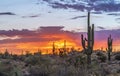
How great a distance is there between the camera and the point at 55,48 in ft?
220

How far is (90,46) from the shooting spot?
128 ft

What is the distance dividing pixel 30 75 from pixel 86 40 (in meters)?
11.3

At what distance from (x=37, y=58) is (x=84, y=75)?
21908mm

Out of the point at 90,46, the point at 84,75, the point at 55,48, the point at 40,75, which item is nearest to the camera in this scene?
the point at 84,75

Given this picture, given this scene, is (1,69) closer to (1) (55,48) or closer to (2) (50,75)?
(2) (50,75)

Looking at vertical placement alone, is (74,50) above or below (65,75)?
below

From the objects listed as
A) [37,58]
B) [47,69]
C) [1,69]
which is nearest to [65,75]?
[47,69]

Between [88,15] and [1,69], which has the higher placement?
[88,15]

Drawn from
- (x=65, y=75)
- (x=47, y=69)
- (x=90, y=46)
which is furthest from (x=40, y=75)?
(x=90, y=46)

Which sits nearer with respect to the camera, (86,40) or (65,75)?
(65,75)

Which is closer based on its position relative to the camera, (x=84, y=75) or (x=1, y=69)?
(x=84, y=75)

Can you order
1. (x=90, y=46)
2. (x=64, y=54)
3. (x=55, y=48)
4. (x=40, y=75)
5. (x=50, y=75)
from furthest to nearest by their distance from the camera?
(x=55, y=48) < (x=64, y=54) < (x=90, y=46) < (x=40, y=75) < (x=50, y=75)

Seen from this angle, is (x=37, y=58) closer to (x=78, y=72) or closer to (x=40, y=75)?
(x=40, y=75)

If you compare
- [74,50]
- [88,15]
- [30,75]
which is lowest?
[74,50]
